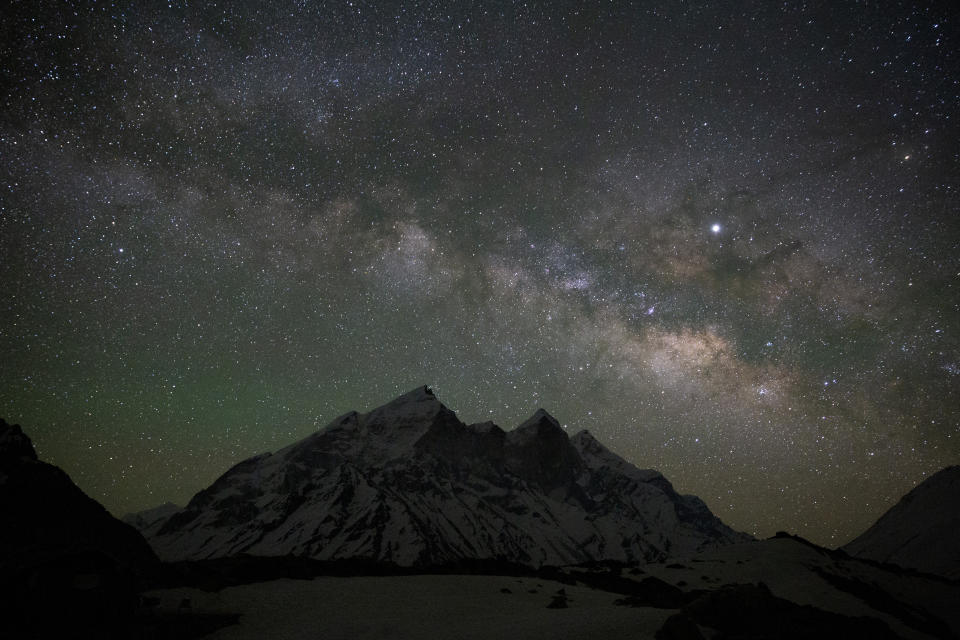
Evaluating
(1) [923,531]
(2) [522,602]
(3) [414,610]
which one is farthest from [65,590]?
(1) [923,531]

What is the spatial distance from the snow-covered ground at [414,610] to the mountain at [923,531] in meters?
77.4

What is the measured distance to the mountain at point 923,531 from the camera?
81250 millimetres

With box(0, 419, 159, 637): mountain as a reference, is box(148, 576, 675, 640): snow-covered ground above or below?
below

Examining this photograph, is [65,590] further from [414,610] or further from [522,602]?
[522,602]

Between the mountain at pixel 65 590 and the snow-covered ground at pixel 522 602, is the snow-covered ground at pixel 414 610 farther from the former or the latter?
the mountain at pixel 65 590

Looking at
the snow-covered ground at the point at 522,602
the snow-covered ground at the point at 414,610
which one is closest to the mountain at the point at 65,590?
the snow-covered ground at the point at 414,610

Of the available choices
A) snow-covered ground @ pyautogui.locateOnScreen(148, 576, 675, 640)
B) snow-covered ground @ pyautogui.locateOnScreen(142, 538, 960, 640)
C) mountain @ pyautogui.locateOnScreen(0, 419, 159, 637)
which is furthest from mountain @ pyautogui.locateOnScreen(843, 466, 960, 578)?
mountain @ pyautogui.locateOnScreen(0, 419, 159, 637)

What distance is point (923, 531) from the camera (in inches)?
3654

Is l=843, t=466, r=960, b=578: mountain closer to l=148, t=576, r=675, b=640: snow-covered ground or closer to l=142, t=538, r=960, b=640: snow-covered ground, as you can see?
l=142, t=538, r=960, b=640: snow-covered ground

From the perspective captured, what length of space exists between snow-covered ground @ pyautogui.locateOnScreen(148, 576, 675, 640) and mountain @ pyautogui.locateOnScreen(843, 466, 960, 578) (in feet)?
254

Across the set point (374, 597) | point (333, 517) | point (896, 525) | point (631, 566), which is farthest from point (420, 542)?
point (374, 597)

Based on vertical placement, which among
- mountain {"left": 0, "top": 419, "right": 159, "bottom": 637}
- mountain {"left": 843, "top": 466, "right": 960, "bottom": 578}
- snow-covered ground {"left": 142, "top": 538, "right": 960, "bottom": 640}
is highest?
mountain {"left": 0, "top": 419, "right": 159, "bottom": 637}

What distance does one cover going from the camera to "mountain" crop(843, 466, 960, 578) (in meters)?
81.2

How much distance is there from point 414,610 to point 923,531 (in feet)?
389
